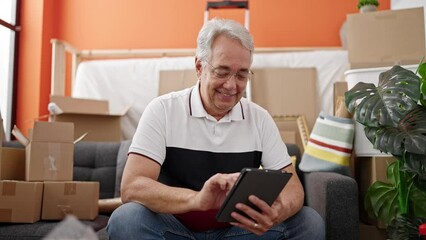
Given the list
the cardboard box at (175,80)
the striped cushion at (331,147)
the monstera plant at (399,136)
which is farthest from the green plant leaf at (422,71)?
the cardboard box at (175,80)

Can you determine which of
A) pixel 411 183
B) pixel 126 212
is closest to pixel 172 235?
pixel 126 212

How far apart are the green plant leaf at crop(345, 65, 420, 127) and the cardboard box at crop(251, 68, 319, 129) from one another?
1130mm

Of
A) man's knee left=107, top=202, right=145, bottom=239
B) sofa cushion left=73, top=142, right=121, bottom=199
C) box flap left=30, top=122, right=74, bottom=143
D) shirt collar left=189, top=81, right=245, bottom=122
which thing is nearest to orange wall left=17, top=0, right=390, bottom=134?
sofa cushion left=73, top=142, right=121, bottom=199

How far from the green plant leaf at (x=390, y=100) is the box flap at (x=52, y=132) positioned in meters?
1.12

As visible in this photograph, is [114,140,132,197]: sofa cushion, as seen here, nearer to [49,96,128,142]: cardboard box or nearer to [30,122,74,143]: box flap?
[30,122,74,143]: box flap

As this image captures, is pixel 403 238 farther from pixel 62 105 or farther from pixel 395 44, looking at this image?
pixel 62 105

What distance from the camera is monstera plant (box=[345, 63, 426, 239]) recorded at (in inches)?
59.1

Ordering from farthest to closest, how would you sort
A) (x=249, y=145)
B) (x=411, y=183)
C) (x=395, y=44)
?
(x=395, y=44), (x=411, y=183), (x=249, y=145)

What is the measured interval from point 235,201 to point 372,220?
1.09m

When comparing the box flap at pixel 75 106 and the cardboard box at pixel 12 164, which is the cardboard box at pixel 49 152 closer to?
the cardboard box at pixel 12 164

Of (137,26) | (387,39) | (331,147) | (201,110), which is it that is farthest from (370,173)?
(137,26)

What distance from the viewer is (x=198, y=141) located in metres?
1.33

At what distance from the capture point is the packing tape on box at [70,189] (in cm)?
171

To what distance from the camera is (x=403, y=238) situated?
59.2 inches
